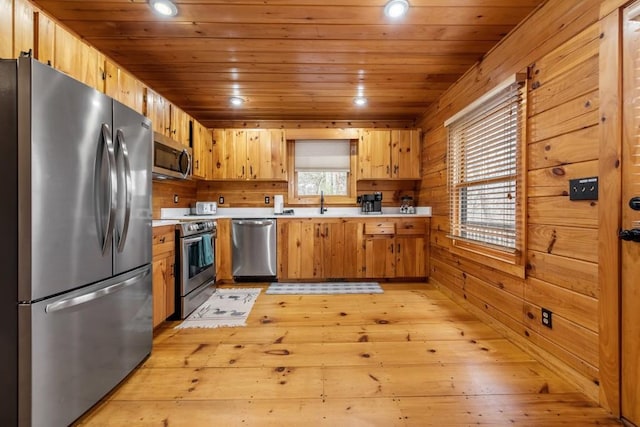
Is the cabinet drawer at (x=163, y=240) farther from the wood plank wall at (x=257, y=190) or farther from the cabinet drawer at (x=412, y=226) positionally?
the cabinet drawer at (x=412, y=226)

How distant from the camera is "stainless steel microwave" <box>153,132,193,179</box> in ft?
8.39

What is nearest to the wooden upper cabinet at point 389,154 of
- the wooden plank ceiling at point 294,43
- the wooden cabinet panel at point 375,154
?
the wooden cabinet panel at point 375,154

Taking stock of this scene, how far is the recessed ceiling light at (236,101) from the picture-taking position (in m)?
3.51

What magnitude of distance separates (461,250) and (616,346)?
155 centimetres

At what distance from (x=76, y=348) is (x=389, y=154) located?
378cm

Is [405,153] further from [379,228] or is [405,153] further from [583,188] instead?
[583,188]

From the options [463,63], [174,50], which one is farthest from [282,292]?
[463,63]

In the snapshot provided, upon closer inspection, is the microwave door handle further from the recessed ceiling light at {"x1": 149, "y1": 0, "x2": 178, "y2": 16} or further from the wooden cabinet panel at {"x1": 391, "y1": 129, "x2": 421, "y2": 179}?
the wooden cabinet panel at {"x1": 391, "y1": 129, "x2": 421, "y2": 179}

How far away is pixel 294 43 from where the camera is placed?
2328mm

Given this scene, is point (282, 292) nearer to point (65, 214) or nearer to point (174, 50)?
point (65, 214)

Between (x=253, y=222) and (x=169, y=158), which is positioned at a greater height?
(x=169, y=158)

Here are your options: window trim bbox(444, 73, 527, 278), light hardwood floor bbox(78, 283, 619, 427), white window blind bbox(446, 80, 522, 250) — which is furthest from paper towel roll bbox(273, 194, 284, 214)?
window trim bbox(444, 73, 527, 278)

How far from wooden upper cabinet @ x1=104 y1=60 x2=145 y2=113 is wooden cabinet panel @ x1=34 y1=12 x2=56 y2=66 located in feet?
1.26

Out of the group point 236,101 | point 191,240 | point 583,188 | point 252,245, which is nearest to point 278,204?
point 252,245
